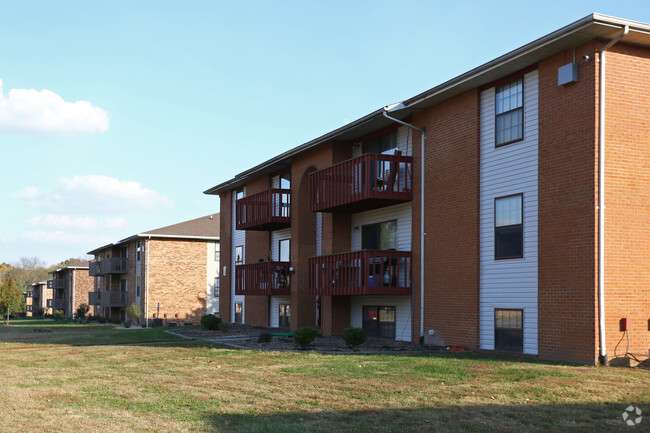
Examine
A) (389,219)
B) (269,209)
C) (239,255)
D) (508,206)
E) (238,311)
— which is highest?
(269,209)

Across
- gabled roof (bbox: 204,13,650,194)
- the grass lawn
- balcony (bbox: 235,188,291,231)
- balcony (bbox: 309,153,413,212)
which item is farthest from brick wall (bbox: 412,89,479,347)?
balcony (bbox: 235,188,291,231)

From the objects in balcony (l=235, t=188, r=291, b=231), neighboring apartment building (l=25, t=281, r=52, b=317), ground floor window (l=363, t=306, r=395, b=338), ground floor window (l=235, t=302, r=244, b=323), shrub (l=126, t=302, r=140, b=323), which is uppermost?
balcony (l=235, t=188, r=291, b=231)

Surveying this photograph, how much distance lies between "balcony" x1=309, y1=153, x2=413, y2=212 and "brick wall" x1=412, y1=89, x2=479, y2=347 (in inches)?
17.5

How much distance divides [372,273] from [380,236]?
234 centimetres

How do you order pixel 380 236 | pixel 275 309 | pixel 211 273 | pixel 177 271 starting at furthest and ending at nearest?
pixel 211 273, pixel 177 271, pixel 275 309, pixel 380 236

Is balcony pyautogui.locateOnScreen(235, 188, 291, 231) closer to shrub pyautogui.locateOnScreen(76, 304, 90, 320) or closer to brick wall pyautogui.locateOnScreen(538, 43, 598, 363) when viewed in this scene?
brick wall pyautogui.locateOnScreen(538, 43, 598, 363)

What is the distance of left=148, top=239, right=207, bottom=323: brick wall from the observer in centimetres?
4697

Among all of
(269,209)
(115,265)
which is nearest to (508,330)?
(269,209)

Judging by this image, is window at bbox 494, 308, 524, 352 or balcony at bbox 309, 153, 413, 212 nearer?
window at bbox 494, 308, 524, 352

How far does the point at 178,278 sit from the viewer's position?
4759 centimetres

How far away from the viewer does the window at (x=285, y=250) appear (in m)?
29.9

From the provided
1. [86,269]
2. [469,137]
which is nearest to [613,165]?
[469,137]

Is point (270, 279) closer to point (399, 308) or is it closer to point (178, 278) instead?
point (399, 308)

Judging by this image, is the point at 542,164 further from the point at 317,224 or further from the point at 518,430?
the point at 317,224
